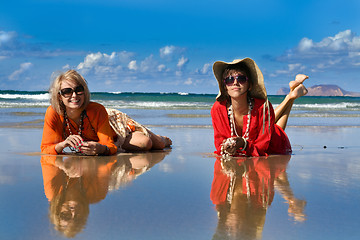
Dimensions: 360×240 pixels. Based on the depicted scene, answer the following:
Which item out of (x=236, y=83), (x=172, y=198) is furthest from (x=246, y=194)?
(x=236, y=83)

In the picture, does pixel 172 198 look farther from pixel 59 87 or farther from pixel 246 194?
pixel 59 87

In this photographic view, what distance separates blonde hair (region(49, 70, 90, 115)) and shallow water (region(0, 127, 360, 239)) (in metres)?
0.59

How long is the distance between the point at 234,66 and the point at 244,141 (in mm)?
863

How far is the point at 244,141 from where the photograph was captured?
4.74 meters

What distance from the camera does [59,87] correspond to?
459 centimetres

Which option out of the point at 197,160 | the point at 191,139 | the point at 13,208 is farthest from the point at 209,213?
the point at 191,139

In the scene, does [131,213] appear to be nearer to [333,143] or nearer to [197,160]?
[197,160]

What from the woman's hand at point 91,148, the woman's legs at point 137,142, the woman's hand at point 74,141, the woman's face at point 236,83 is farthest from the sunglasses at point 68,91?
the woman's face at point 236,83

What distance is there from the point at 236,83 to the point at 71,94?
182cm

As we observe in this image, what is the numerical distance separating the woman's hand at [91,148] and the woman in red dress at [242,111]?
1.36 meters

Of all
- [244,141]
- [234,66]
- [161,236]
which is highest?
[234,66]

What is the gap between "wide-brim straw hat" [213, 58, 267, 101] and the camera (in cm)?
462

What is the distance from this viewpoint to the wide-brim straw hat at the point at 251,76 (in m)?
4.62

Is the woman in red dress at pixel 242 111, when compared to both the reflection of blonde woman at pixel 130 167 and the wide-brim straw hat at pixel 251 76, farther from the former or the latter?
the reflection of blonde woman at pixel 130 167
